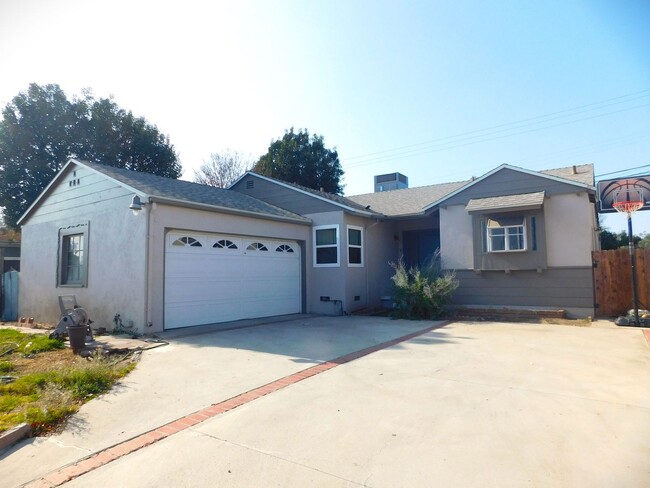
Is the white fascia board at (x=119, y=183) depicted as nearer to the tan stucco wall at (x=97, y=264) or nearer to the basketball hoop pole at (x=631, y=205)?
the tan stucco wall at (x=97, y=264)

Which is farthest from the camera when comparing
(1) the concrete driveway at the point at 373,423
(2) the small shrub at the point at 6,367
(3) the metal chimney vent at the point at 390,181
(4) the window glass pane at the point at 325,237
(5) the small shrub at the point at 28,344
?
(3) the metal chimney vent at the point at 390,181

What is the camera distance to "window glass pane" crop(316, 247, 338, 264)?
42.7 feet

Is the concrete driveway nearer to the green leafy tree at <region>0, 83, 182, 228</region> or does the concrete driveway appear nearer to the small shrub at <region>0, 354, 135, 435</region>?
the small shrub at <region>0, 354, 135, 435</region>

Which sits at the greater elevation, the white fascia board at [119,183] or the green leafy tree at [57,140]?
the green leafy tree at [57,140]

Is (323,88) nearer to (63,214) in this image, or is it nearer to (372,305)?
(372,305)

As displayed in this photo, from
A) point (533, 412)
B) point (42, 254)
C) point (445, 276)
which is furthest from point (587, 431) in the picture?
point (42, 254)

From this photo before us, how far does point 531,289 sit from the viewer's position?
11672 millimetres

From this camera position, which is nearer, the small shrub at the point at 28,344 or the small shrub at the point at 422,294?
the small shrub at the point at 28,344

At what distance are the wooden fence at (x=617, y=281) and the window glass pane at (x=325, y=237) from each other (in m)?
7.47

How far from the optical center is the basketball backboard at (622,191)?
11430 millimetres

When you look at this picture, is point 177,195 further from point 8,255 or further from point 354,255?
point 8,255

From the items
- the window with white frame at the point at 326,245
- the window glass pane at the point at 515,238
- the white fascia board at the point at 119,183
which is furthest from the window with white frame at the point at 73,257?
the window glass pane at the point at 515,238

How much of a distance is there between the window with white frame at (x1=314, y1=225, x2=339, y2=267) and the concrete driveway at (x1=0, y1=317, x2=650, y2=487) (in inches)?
243

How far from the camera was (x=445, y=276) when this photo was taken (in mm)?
12031
